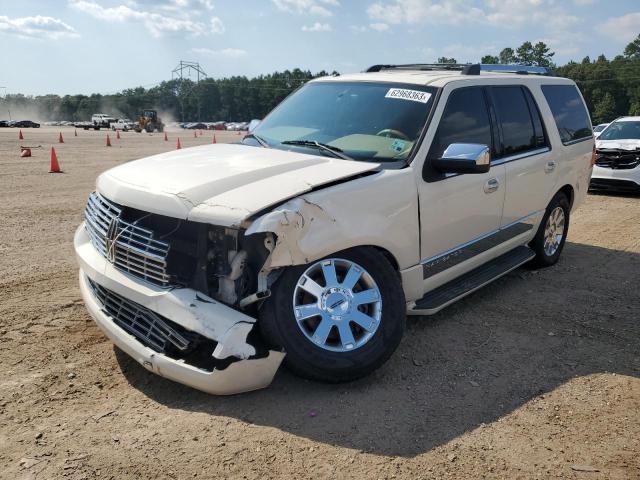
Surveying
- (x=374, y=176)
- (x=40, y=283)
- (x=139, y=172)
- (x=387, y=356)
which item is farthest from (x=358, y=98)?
(x=40, y=283)

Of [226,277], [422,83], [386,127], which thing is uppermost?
[422,83]

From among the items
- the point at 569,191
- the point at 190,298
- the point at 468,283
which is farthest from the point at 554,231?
the point at 190,298

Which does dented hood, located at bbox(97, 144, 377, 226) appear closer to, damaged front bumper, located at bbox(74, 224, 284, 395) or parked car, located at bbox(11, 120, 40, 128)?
damaged front bumper, located at bbox(74, 224, 284, 395)

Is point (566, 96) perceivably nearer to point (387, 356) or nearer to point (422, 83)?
point (422, 83)

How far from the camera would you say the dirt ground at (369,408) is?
2762 mm

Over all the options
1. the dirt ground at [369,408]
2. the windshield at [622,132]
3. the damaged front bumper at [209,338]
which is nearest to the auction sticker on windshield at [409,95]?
the dirt ground at [369,408]

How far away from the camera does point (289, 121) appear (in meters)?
4.80

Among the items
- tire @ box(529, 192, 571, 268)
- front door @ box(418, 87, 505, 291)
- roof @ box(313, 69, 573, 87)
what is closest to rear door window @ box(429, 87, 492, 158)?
front door @ box(418, 87, 505, 291)

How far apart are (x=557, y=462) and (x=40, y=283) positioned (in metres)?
4.58

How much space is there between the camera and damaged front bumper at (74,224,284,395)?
296 centimetres

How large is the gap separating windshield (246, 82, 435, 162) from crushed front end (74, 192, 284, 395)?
4.18 ft

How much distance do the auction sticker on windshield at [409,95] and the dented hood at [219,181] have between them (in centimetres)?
86

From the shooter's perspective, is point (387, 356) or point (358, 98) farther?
point (358, 98)

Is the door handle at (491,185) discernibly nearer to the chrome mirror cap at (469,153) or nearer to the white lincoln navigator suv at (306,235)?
the white lincoln navigator suv at (306,235)
